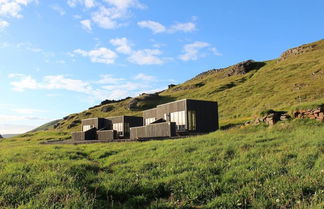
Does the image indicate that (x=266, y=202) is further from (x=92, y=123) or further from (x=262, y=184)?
(x=92, y=123)

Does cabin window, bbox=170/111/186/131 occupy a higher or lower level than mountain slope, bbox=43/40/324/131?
lower

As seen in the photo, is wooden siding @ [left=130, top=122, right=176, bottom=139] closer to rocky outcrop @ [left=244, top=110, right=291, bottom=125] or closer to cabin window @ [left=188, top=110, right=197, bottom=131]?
cabin window @ [left=188, top=110, right=197, bottom=131]

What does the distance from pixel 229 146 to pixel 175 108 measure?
2175 cm

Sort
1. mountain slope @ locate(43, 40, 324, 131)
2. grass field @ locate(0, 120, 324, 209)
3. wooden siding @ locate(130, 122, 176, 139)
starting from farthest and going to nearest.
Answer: mountain slope @ locate(43, 40, 324, 131), wooden siding @ locate(130, 122, 176, 139), grass field @ locate(0, 120, 324, 209)

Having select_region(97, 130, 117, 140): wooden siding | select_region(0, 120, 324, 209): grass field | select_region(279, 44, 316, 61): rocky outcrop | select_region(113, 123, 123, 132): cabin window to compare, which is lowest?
select_region(0, 120, 324, 209): grass field

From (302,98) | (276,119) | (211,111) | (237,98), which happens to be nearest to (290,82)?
(237,98)

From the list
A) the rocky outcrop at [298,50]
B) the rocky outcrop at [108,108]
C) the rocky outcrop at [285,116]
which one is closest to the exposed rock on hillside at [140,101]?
the rocky outcrop at [108,108]

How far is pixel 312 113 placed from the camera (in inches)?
635

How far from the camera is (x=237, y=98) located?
67.5 metres

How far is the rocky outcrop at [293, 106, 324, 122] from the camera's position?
15.7 metres

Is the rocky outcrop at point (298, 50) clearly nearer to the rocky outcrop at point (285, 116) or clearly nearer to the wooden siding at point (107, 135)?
the wooden siding at point (107, 135)

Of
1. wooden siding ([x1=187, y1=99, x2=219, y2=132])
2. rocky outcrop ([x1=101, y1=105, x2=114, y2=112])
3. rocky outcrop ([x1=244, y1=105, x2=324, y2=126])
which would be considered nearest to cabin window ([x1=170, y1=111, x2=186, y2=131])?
wooden siding ([x1=187, y1=99, x2=219, y2=132])

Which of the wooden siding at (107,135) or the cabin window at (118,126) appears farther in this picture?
the cabin window at (118,126)

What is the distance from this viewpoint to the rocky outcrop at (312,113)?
15.7 m
